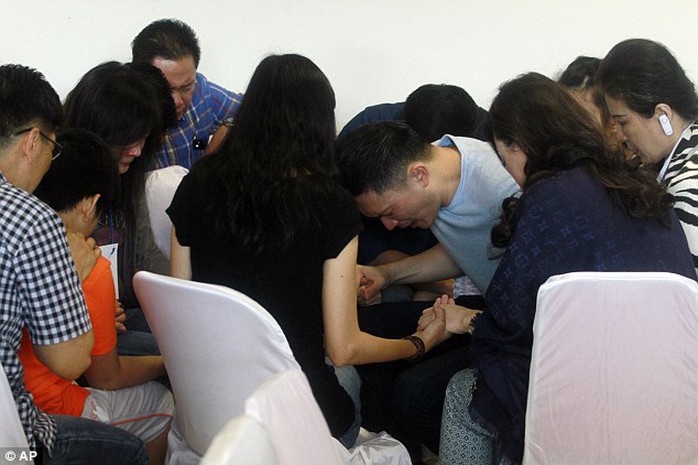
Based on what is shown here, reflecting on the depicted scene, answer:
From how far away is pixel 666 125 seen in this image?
1964 mm

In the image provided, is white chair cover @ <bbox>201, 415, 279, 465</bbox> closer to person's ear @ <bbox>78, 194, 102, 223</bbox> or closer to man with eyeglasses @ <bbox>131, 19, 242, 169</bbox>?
person's ear @ <bbox>78, 194, 102, 223</bbox>

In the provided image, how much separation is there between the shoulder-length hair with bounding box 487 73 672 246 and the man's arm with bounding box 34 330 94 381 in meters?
0.90

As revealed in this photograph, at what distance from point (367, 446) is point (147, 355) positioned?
26.1 inches

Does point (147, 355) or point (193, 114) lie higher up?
point (193, 114)

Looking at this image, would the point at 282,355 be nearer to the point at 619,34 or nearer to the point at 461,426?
the point at 461,426

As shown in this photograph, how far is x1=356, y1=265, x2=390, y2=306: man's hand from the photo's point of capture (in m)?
2.27

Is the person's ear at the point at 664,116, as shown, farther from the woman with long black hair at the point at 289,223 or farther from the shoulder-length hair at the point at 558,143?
the woman with long black hair at the point at 289,223

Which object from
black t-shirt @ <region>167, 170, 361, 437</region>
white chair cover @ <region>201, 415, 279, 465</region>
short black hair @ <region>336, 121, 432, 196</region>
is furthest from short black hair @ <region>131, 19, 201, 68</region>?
white chair cover @ <region>201, 415, 279, 465</region>

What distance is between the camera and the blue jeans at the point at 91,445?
1495 millimetres

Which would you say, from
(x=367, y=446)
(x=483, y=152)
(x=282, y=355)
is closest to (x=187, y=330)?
(x=282, y=355)

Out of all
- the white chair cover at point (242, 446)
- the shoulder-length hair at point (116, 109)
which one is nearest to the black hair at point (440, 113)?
the shoulder-length hair at point (116, 109)

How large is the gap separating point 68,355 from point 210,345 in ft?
0.89

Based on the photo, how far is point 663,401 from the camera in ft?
4.58

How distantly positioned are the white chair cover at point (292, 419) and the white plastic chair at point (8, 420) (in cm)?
45
